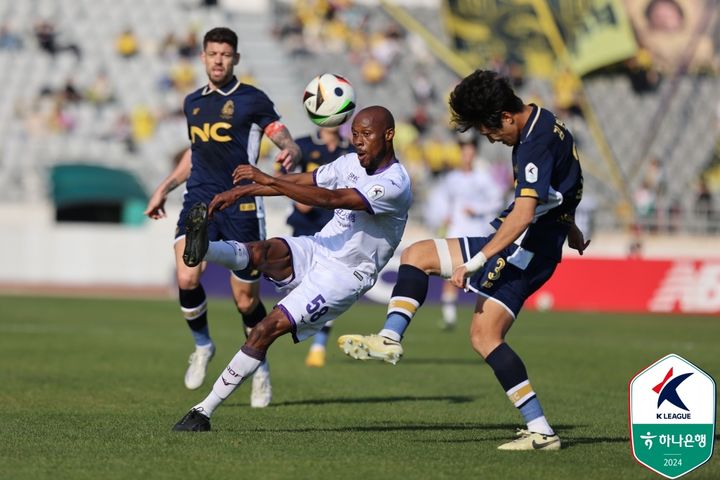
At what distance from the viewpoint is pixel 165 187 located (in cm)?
1051

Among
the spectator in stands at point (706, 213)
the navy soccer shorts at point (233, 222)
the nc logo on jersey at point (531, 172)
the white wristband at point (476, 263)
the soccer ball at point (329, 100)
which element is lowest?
the spectator in stands at point (706, 213)

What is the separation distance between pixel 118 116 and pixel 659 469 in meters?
28.1

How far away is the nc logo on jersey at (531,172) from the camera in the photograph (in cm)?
763

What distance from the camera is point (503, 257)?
26.2ft

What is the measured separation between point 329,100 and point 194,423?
2.59 metres

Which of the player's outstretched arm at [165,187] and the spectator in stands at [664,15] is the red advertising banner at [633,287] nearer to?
the player's outstretched arm at [165,187]

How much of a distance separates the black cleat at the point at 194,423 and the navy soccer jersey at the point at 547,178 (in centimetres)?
248

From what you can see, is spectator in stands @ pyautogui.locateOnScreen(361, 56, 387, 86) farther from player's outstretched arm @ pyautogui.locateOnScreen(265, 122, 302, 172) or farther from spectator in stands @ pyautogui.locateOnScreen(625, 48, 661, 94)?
player's outstretched arm @ pyautogui.locateOnScreen(265, 122, 302, 172)

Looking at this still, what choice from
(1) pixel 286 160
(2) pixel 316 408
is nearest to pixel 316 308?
(1) pixel 286 160

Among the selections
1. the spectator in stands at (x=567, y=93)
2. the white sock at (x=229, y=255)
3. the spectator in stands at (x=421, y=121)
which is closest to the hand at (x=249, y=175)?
the white sock at (x=229, y=255)

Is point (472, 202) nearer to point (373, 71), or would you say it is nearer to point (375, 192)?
point (375, 192)

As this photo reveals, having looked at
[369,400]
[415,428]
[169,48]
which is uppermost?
[169,48]

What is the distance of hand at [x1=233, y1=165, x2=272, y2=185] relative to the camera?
7.69 metres

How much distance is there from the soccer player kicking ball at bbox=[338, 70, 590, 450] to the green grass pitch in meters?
0.57
